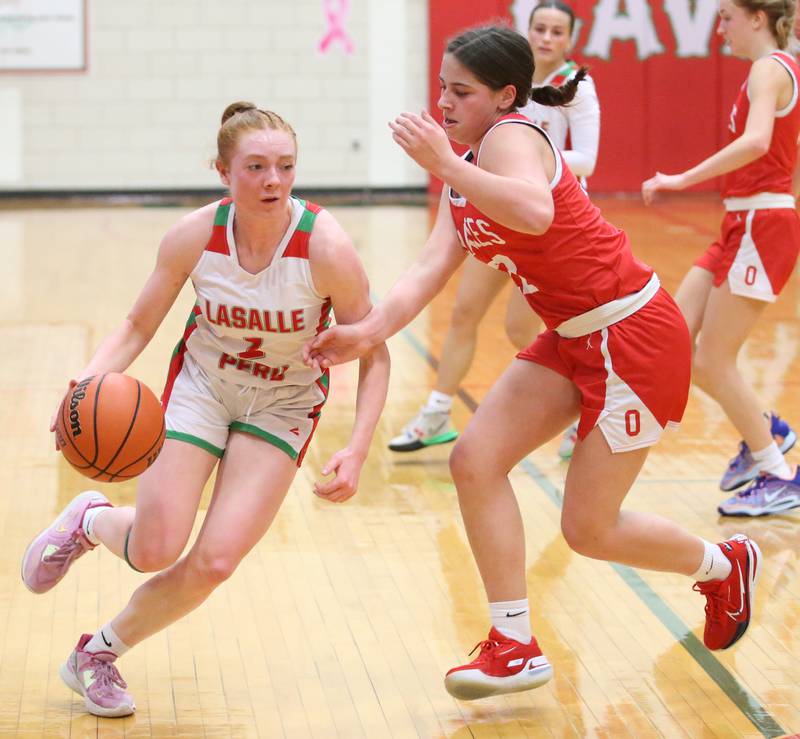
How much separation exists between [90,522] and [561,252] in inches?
55.2

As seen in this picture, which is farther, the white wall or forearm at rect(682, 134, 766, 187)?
the white wall

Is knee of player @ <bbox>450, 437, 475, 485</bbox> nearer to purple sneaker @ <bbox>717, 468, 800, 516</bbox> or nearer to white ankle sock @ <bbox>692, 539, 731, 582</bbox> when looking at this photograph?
white ankle sock @ <bbox>692, 539, 731, 582</bbox>

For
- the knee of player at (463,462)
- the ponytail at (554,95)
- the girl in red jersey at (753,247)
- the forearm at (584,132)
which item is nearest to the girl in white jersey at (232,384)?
the knee of player at (463,462)

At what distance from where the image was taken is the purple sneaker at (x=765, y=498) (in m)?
4.82

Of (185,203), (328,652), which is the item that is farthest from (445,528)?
(185,203)

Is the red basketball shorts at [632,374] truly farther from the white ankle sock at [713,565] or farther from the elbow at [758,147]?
the elbow at [758,147]

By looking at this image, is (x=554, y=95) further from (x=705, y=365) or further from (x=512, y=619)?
(x=705, y=365)

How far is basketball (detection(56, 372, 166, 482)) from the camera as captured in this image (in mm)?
3076

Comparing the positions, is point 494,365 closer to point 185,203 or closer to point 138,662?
point 138,662

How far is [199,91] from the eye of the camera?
15.1 m

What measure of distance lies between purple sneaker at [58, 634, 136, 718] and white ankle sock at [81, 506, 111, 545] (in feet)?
0.84

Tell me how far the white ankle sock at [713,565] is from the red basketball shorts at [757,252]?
4.93 ft

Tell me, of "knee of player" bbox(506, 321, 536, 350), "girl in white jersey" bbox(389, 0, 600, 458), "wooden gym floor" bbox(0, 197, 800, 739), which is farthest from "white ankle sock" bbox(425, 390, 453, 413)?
"knee of player" bbox(506, 321, 536, 350)

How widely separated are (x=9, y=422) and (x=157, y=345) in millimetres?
1729
